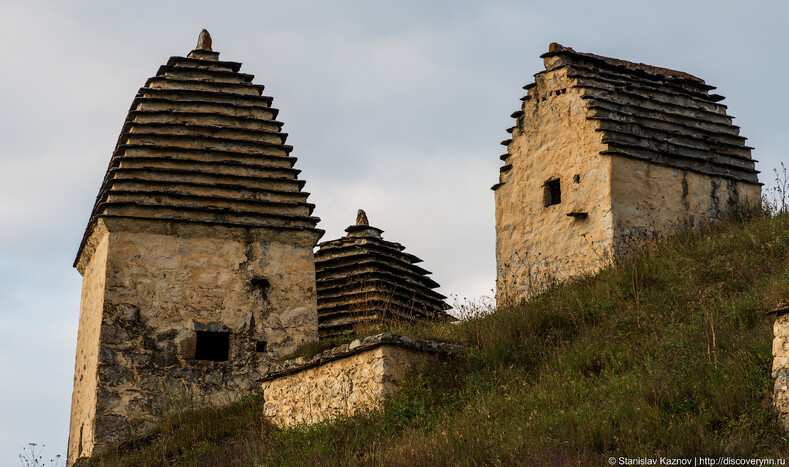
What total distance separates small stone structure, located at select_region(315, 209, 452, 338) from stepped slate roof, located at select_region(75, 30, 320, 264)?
3979 millimetres

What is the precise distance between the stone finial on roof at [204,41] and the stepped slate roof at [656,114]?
17.9 feet

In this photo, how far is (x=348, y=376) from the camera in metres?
11.8

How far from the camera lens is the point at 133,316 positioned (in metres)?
14.3

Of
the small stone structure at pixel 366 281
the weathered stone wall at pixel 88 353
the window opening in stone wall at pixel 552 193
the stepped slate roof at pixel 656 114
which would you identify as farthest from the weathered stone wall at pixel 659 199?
the weathered stone wall at pixel 88 353

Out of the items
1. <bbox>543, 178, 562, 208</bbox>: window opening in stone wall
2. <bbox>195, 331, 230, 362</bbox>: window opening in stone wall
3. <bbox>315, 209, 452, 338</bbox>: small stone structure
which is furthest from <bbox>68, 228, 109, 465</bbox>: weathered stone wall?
<bbox>543, 178, 562, 208</bbox>: window opening in stone wall

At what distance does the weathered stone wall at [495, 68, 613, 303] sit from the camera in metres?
16.0

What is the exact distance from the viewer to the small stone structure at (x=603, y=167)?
16.0 meters

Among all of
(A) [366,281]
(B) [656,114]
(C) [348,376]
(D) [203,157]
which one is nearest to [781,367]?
(C) [348,376]

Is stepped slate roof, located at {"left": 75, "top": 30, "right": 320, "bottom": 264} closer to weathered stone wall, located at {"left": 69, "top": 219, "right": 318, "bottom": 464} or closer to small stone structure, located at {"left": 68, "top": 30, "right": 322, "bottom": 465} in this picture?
small stone structure, located at {"left": 68, "top": 30, "right": 322, "bottom": 465}

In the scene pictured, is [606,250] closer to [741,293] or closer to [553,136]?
[553,136]

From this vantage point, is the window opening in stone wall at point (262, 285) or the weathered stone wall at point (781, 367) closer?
the weathered stone wall at point (781, 367)

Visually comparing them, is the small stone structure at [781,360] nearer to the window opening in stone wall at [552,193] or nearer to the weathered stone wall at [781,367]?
the weathered stone wall at [781,367]

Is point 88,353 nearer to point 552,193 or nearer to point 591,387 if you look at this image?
point 552,193

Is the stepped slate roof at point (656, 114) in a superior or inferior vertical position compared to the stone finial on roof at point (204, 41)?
inferior
